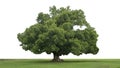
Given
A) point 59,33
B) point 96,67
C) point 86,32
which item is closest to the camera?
point 96,67

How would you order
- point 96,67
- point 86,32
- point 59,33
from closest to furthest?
point 96,67 < point 59,33 < point 86,32

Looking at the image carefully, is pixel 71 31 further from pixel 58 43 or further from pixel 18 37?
pixel 18 37

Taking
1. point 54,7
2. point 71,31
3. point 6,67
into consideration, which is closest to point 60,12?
point 54,7

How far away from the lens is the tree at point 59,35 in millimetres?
63906

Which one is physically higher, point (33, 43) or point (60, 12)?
point (60, 12)

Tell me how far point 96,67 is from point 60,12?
72.2ft

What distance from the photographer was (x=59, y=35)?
208ft

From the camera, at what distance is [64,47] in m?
65.6

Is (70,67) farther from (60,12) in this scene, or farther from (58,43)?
(60,12)

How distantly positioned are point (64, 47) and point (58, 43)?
2084 millimetres

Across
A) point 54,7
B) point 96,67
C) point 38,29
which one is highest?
point 54,7

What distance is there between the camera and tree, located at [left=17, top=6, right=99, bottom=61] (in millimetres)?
63906

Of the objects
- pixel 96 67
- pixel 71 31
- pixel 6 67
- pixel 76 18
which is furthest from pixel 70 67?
pixel 76 18

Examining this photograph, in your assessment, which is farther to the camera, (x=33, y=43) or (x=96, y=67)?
(x=33, y=43)
